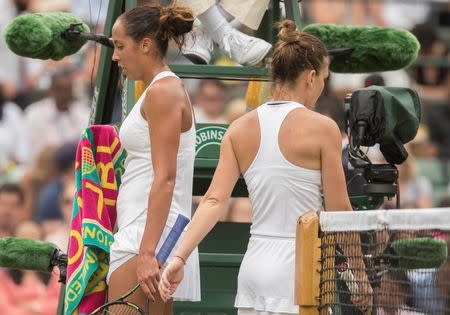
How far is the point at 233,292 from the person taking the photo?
20.1 ft

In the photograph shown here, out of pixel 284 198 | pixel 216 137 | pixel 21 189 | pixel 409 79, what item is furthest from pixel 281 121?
pixel 409 79

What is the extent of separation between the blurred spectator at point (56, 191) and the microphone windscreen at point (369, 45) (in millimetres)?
3794

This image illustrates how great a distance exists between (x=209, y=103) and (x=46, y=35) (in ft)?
9.19

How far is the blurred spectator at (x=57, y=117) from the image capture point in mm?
11047

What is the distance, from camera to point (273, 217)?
4.39 m

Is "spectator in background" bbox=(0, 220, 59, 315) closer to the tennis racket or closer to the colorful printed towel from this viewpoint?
the colorful printed towel

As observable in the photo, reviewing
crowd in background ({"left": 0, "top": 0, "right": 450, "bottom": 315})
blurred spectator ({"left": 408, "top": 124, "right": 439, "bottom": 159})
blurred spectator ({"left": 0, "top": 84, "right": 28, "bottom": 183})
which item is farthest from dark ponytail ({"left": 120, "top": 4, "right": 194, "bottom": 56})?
blurred spectator ({"left": 408, "top": 124, "right": 439, "bottom": 159})

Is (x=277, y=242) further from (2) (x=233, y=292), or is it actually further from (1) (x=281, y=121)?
Answer: (2) (x=233, y=292)

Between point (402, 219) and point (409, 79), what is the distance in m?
9.71

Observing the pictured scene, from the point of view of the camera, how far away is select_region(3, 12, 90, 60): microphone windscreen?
21.2 ft

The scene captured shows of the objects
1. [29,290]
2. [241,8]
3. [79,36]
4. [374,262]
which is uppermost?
[241,8]

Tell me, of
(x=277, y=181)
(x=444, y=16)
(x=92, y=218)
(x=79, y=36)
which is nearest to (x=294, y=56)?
(x=277, y=181)

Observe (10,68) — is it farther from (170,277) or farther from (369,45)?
(170,277)

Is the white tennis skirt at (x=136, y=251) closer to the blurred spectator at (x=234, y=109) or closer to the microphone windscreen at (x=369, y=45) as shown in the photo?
the microphone windscreen at (x=369, y=45)
